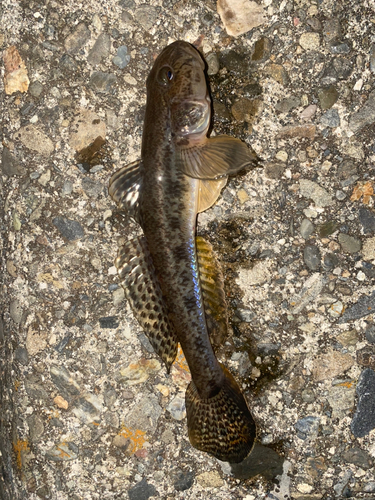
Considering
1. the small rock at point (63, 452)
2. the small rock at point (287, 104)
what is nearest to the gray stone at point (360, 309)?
the small rock at point (287, 104)

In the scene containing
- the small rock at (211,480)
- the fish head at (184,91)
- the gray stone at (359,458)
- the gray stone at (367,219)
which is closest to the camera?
the fish head at (184,91)

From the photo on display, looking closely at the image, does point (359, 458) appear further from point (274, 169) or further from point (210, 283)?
point (274, 169)

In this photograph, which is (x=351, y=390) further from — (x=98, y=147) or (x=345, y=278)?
(x=98, y=147)

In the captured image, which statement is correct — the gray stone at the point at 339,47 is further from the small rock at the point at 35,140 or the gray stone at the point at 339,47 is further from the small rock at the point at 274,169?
the small rock at the point at 35,140

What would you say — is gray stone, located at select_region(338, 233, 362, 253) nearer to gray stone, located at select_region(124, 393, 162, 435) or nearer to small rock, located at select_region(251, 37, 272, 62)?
small rock, located at select_region(251, 37, 272, 62)

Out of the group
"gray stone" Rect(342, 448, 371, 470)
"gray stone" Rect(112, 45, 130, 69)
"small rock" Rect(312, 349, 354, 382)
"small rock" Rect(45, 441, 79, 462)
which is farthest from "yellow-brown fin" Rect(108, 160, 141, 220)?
"gray stone" Rect(342, 448, 371, 470)
